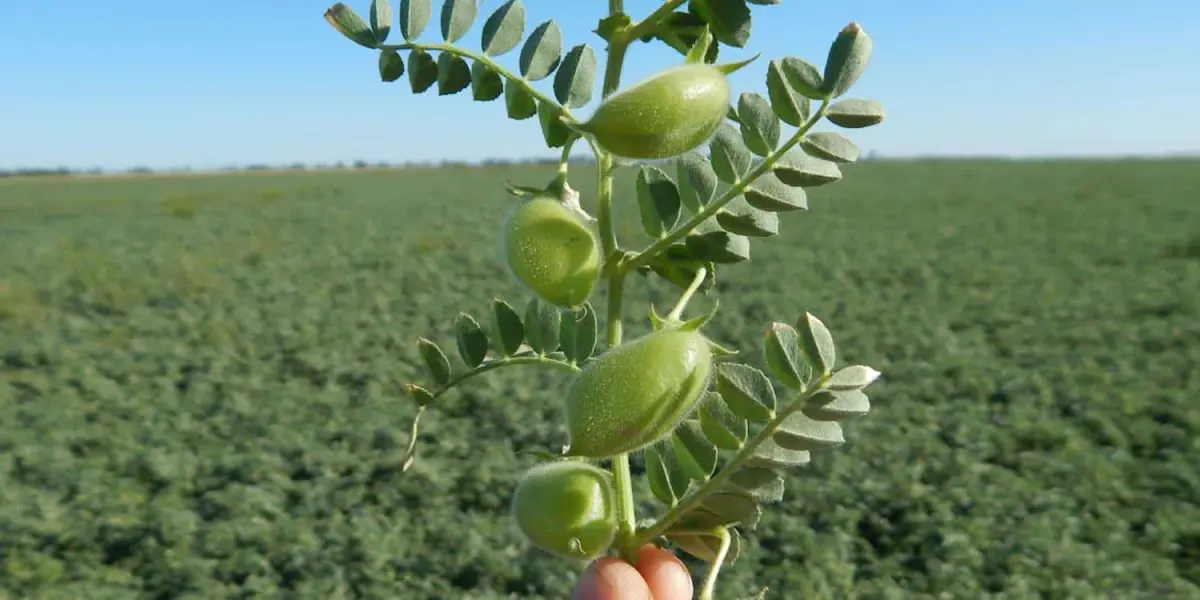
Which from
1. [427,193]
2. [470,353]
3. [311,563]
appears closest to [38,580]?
[311,563]

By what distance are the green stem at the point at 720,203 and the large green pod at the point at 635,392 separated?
11 centimetres

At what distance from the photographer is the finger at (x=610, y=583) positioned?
2.80 ft

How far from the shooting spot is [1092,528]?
497 cm

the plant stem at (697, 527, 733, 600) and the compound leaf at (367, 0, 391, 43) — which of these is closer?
the plant stem at (697, 527, 733, 600)

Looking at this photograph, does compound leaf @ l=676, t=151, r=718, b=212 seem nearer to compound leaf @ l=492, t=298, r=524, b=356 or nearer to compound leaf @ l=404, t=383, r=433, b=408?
compound leaf @ l=492, t=298, r=524, b=356

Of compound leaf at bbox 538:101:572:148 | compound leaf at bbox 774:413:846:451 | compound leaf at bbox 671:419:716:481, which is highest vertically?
compound leaf at bbox 538:101:572:148

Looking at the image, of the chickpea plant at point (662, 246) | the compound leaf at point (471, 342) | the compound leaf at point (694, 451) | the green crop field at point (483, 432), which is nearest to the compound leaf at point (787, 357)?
the chickpea plant at point (662, 246)

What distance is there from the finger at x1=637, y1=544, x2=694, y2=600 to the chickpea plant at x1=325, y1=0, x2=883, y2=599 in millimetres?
27

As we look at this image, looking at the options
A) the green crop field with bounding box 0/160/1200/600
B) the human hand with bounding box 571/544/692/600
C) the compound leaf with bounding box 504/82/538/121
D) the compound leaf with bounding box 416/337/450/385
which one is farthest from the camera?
the green crop field with bounding box 0/160/1200/600

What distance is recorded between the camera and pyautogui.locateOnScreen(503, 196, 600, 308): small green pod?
835 millimetres

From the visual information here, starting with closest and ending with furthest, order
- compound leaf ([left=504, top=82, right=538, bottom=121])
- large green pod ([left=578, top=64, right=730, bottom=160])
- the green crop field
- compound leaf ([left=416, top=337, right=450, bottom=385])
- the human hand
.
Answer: large green pod ([left=578, top=64, right=730, bottom=160]), the human hand, compound leaf ([left=504, top=82, right=538, bottom=121]), compound leaf ([left=416, top=337, right=450, bottom=385]), the green crop field

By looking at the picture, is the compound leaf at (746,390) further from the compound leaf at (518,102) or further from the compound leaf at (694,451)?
the compound leaf at (518,102)

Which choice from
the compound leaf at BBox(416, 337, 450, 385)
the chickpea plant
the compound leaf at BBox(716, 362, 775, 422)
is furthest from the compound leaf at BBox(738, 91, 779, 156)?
the compound leaf at BBox(416, 337, 450, 385)

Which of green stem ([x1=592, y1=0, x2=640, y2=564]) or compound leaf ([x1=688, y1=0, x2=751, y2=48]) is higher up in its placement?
compound leaf ([x1=688, y1=0, x2=751, y2=48])
